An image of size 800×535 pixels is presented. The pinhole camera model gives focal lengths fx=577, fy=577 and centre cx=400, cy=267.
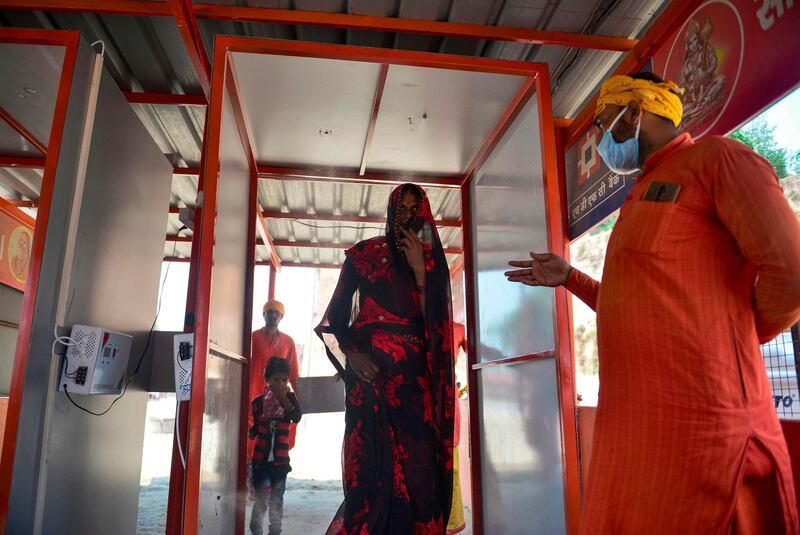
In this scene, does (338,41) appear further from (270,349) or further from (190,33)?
(270,349)

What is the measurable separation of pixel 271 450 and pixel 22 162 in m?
3.61

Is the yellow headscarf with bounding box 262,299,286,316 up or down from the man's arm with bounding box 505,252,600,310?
up

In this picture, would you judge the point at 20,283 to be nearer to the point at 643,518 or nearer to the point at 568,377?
the point at 568,377

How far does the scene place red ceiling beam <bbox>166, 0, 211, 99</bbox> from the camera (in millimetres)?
2812

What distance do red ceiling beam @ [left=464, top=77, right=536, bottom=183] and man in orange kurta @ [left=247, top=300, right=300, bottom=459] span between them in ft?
6.33

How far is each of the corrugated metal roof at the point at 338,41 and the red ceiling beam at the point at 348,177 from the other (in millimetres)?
249

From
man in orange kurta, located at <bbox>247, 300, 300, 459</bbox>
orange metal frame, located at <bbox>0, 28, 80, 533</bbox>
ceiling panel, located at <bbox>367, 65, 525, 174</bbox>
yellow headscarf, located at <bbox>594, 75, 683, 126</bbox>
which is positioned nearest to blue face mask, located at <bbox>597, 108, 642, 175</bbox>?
yellow headscarf, located at <bbox>594, 75, 683, 126</bbox>

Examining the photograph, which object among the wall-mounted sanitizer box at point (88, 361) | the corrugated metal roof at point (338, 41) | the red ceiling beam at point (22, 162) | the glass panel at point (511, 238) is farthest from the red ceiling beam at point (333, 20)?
the red ceiling beam at point (22, 162)

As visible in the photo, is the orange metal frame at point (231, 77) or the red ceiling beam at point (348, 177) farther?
the red ceiling beam at point (348, 177)

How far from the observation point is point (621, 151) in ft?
5.73

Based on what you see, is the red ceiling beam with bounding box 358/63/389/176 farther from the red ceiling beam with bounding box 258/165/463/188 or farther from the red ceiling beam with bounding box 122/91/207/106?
the red ceiling beam with bounding box 122/91/207/106

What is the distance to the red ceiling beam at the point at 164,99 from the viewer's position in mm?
4246

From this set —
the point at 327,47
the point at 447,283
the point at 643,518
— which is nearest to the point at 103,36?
the point at 327,47

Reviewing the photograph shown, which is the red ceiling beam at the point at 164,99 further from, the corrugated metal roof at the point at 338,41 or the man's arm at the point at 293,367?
the man's arm at the point at 293,367
